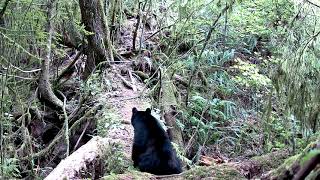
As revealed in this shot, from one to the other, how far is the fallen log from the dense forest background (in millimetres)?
19

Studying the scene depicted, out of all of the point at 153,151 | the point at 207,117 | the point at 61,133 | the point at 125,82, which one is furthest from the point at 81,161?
the point at 207,117

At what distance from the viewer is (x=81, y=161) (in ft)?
16.5

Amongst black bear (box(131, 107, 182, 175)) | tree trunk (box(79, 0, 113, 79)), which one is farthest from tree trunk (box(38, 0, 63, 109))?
black bear (box(131, 107, 182, 175))

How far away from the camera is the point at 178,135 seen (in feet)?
26.4

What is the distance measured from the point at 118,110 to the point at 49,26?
1903mm

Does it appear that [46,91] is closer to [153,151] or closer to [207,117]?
[207,117]

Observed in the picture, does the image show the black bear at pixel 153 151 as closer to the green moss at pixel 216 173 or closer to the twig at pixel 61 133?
the twig at pixel 61 133

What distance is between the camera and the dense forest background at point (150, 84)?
523 centimetres

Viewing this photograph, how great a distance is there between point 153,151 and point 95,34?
3.71 metres

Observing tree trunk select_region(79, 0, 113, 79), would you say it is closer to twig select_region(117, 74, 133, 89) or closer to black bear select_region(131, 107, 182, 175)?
twig select_region(117, 74, 133, 89)

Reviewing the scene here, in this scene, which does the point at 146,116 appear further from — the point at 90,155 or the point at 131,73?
the point at 131,73

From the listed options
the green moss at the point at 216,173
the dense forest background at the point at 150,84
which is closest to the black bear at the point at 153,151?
the dense forest background at the point at 150,84

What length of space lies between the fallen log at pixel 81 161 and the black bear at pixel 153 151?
0.47 m

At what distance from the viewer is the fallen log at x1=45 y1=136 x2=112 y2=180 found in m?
4.62
